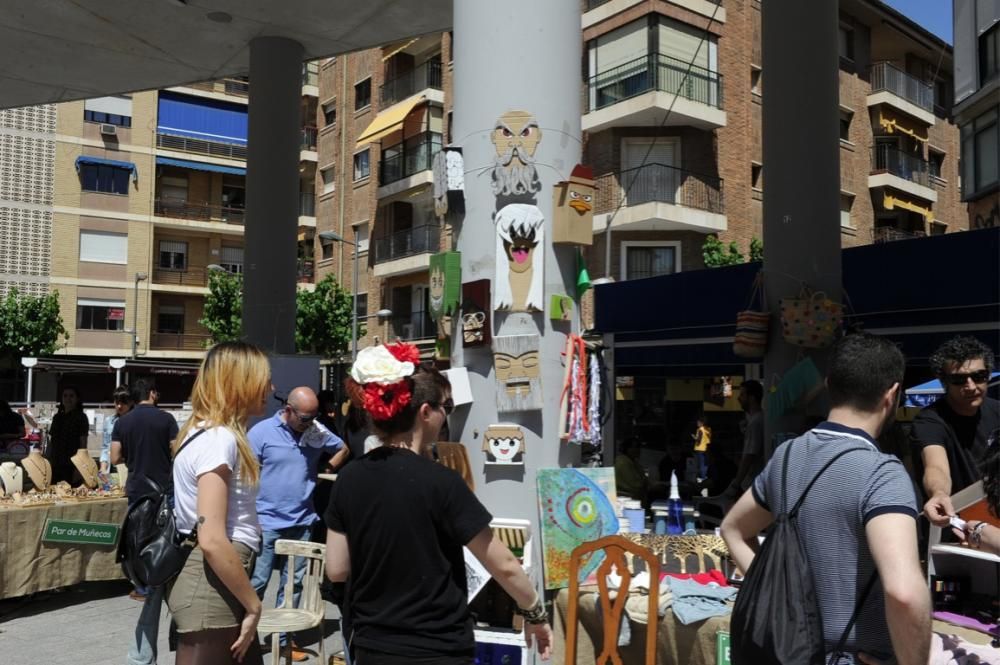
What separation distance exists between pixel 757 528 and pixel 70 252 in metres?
38.9

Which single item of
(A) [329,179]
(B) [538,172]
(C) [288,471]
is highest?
(A) [329,179]

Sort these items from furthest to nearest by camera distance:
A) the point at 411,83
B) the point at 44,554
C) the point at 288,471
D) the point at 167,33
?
the point at 411,83, the point at 167,33, the point at 44,554, the point at 288,471

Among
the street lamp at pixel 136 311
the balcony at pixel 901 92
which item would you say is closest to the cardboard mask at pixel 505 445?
the balcony at pixel 901 92

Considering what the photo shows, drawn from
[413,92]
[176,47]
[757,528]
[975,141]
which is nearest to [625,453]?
[757,528]

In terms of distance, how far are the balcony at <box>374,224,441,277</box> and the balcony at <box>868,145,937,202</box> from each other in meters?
15.2

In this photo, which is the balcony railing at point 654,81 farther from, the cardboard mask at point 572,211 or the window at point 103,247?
the window at point 103,247

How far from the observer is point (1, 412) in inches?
540

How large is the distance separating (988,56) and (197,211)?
32500 mm

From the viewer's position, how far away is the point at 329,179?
3562 centimetres

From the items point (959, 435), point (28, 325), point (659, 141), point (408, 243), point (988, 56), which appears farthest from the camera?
point (28, 325)

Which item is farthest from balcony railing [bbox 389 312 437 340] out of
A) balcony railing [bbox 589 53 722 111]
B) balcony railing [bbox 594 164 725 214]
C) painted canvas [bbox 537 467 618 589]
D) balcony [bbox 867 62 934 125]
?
painted canvas [bbox 537 467 618 589]

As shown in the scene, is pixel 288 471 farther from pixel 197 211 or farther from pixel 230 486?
pixel 197 211

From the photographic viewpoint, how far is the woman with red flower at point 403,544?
2.38 m

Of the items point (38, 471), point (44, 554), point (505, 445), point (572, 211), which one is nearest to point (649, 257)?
point (38, 471)
